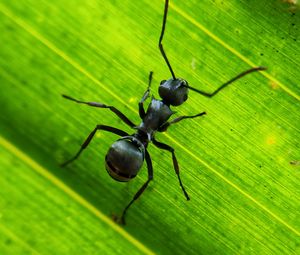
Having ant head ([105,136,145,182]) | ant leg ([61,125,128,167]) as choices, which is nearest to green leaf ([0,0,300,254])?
ant leg ([61,125,128,167])

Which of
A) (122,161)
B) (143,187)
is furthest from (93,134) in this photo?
(143,187)

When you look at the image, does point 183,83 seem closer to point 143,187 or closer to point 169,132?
point 169,132

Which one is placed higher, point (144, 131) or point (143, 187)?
point (144, 131)

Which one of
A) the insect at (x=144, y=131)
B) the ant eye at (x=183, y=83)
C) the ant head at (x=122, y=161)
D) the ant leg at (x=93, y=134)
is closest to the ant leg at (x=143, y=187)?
the insect at (x=144, y=131)

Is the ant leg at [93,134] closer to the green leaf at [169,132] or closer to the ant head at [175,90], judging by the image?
the green leaf at [169,132]

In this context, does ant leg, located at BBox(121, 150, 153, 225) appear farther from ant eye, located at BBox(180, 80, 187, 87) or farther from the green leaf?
ant eye, located at BBox(180, 80, 187, 87)

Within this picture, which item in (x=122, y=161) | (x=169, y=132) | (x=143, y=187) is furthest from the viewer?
(x=169, y=132)
